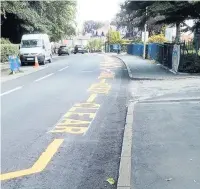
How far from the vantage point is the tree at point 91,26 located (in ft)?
510

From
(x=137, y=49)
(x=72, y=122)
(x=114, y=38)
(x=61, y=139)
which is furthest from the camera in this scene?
(x=114, y=38)

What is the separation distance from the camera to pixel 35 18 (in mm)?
38875

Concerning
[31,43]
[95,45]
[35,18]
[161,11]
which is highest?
[161,11]

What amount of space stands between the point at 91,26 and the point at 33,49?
12755cm

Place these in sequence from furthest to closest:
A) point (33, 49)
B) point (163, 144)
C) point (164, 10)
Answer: point (33, 49) < point (164, 10) < point (163, 144)

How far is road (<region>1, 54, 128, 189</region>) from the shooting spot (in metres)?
5.25

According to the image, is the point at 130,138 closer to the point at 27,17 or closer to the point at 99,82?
the point at 99,82

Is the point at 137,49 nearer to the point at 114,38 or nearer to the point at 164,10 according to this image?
the point at 164,10

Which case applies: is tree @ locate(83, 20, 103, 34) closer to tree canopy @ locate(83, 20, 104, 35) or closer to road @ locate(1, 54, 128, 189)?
tree canopy @ locate(83, 20, 104, 35)

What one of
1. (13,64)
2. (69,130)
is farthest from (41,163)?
(13,64)

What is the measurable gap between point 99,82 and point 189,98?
21.9 feet

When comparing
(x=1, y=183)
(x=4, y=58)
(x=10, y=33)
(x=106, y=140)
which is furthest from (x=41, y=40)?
(x=1, y=183)

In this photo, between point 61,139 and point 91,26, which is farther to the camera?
point 91,26

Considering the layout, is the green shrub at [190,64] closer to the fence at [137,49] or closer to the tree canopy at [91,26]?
the fence at [137,49]
